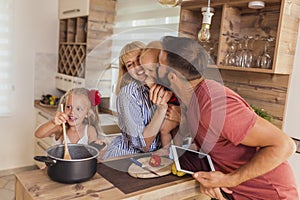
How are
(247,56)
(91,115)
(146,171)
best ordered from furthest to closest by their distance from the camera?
1. (247,56)
2. (91,115)
3. (146,171)

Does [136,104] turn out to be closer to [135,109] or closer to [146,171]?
[135,109]

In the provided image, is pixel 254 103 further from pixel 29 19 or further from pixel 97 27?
pixel 29 19

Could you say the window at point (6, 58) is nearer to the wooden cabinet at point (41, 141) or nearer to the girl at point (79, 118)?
the wooden cabinet at point (41, 141)

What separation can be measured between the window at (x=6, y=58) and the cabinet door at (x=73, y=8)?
50cm

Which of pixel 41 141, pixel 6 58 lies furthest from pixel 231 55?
pixel 6 58

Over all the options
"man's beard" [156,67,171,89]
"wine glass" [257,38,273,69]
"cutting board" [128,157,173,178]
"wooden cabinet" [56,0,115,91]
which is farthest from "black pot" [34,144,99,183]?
"wooden cabinet" [56,0,115,91]

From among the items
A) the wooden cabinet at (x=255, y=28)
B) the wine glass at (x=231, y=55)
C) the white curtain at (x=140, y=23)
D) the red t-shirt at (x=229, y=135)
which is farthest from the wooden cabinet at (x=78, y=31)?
the red t-shirt at (x=229, y=135)

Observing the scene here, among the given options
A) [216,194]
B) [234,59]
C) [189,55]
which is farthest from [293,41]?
[216,194]

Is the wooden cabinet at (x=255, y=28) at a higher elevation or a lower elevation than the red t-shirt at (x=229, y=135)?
higher

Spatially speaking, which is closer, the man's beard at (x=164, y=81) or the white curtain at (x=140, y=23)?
the man's beard at (x=164, y=81)

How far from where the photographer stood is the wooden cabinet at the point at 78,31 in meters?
2.66

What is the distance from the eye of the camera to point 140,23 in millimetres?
2199

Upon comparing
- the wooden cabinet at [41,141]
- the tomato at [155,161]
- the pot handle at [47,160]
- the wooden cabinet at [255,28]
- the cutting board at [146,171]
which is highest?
the wooden cabinet at [255,28]

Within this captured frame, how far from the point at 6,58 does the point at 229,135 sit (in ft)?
8.54
